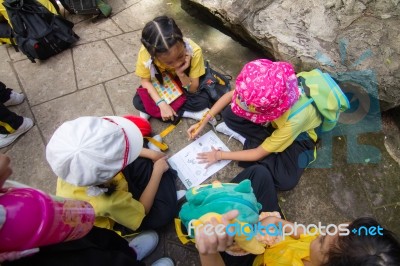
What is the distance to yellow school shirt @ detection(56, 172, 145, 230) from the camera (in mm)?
1442

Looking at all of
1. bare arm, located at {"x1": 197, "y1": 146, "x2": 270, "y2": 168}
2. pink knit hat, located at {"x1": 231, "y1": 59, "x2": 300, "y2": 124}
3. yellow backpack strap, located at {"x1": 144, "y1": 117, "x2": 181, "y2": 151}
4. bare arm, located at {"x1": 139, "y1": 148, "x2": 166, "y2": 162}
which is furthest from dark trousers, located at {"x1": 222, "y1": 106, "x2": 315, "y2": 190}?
bare arm, located at {"x1": 139, "y1": 148, "x2": 166, "y2": 162}

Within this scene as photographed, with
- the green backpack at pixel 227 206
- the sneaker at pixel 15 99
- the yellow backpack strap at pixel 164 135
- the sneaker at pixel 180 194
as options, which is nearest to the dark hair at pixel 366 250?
the green backpack at pixel 227 206

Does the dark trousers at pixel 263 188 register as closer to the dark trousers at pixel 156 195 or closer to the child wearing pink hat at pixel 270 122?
the child wearing pink hat at pixel 270 122

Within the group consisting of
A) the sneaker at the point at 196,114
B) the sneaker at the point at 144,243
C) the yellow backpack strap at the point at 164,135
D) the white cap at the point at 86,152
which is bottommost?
the sneaker at the point at 144,243

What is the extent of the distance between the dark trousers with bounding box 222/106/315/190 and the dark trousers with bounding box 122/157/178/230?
2.03 feet

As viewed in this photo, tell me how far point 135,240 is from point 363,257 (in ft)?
4.43

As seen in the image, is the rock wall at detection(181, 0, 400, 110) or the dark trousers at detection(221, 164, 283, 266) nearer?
the dark trousers at detection(221, 164, 283, 266)

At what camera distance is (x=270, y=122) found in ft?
6.61

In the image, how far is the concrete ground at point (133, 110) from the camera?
79.8 inches

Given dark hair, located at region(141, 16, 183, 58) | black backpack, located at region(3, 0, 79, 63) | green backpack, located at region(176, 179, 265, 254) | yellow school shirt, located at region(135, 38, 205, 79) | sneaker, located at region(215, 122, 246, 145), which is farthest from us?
black backpack, located at region(3, 0, 79, 63)

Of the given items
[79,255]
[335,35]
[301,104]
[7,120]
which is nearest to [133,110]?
[7,120]

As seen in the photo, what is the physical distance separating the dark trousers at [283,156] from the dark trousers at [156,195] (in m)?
0.62

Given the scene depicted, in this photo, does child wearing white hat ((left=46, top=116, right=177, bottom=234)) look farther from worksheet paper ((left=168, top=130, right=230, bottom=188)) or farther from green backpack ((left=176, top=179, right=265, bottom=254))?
green backpack ((left=176, top=179, right=265, bottom=254))

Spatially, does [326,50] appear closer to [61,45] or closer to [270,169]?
[270,169]
